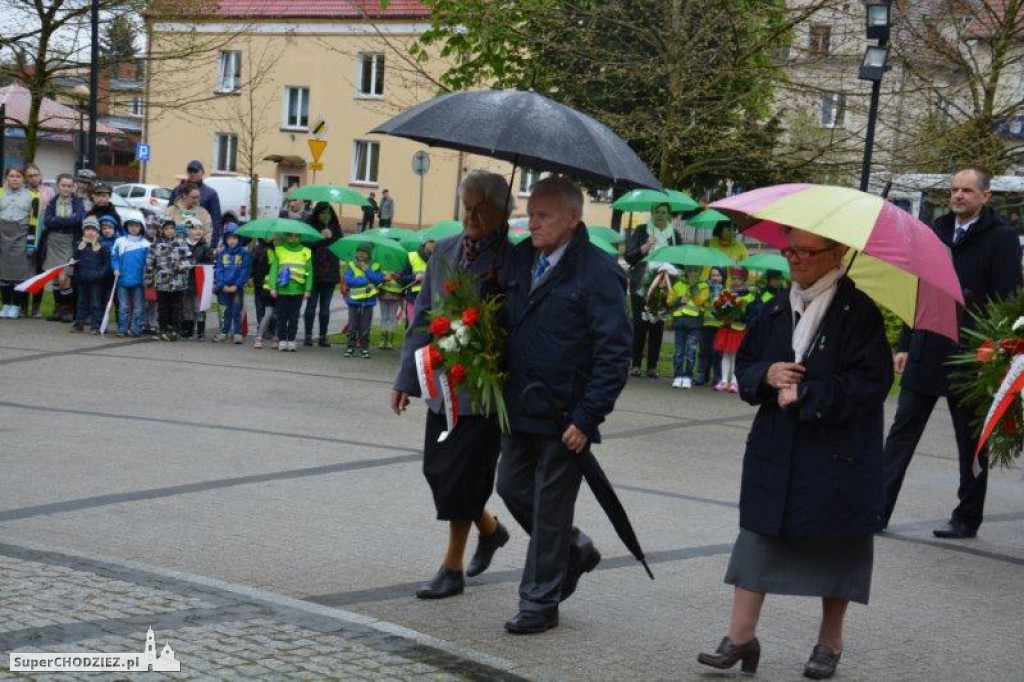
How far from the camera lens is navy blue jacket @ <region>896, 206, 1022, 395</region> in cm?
873

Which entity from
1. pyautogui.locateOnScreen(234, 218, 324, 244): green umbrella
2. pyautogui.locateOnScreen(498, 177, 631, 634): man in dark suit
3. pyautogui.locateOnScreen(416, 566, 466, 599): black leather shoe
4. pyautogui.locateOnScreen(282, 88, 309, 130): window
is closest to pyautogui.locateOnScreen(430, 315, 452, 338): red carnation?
pyautogui.locateOnScreen(498, 177, 631, 634): man in dark suit

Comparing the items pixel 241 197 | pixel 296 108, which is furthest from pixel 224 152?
pixel 241 197

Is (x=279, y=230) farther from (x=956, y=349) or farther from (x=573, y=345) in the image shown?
(x=573, y=345)

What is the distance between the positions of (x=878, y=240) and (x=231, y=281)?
13472 millimetres

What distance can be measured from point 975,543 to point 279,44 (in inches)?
1817

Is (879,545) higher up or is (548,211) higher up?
(548,211)

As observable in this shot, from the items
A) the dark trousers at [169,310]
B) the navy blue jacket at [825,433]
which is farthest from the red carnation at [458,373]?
the dark trousers at [169,310]

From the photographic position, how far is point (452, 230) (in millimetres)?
16500

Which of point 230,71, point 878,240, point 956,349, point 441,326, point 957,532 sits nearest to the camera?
point 878,240

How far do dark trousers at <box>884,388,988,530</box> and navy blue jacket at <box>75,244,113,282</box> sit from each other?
11632 millimetres

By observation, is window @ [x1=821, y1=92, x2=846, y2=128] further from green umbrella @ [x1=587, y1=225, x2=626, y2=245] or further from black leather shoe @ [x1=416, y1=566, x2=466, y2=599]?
black leather shoe @ [x1=416, y1=566, x2=466, y2=599]

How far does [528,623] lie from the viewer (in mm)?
6172

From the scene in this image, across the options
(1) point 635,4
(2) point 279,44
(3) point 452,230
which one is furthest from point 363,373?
(2) point 279,44

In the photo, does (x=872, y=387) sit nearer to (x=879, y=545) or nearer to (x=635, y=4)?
(x=879, y=545)
